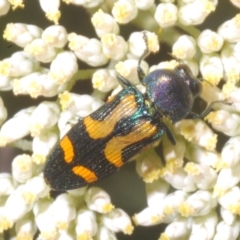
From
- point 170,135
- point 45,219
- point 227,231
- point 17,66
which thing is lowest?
point 227,231

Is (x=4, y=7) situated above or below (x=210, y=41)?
above

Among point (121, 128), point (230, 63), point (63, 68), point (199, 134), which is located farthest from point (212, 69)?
point (63, 68)

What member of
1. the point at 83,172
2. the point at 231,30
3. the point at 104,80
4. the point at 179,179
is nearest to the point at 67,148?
the point at 83,172

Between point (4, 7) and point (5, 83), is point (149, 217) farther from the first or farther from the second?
point (4, 7)

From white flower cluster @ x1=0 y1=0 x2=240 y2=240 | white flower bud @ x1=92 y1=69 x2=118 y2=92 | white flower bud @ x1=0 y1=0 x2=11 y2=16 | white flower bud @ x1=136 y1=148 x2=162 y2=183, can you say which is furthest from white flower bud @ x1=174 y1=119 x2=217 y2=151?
white flower bud @ x1=0 y1=0 x2=11 y2=16

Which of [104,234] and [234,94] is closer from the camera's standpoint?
[234,94]

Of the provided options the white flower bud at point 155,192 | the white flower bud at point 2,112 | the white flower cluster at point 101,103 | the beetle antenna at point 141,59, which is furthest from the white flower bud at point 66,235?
the beetle antenna at point 141,59

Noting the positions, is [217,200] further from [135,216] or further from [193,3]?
[193,3]

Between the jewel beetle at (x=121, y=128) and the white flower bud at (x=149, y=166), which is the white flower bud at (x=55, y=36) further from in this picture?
the white flower bud at (x=149, y=166)
